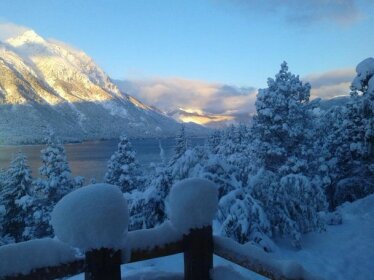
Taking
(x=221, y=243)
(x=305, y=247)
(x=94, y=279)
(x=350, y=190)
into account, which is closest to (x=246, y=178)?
(x=305, y=247)

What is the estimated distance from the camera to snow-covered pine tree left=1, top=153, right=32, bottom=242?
67.3 ft

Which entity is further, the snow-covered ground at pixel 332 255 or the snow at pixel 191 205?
the snow-covered ground at pixel 332 255

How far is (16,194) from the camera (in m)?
20.6

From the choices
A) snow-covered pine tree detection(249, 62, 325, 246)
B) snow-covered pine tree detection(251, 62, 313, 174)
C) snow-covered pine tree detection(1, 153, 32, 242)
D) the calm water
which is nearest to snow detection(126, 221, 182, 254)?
snow-covered pine tree detection(249, 62, 325, 246)

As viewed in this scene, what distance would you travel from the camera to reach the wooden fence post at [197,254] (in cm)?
246

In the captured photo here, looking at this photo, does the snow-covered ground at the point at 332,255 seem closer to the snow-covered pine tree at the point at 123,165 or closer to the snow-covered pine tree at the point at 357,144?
the snow-covered pine tree at the point at 357,144

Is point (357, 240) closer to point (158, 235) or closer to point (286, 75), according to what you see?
point (158, 235)

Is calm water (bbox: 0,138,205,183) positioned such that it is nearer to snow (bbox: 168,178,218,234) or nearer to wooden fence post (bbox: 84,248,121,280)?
snow (bbox: 168,178,218,234)

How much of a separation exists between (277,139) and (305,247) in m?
9.99

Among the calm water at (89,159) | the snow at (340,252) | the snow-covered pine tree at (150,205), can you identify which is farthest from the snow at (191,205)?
the calm water at (89,159)

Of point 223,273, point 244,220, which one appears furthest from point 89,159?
point 223,273

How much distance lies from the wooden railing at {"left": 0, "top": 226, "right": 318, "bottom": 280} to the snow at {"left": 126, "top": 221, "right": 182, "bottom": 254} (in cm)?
2

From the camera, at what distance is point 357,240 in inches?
331

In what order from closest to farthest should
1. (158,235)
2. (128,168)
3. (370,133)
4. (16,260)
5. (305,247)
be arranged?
(16,260), (158,235), (305,247), (370,133), (128,168)
